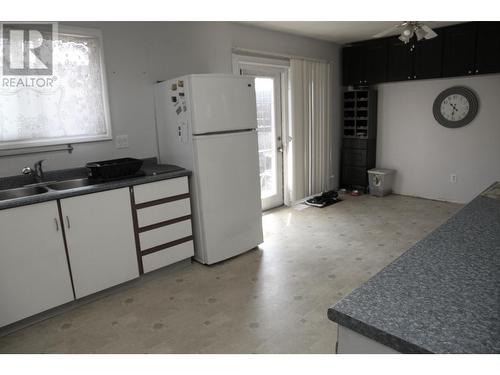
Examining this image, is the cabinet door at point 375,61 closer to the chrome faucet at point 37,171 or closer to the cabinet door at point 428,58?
the cabinet door at point 428,58

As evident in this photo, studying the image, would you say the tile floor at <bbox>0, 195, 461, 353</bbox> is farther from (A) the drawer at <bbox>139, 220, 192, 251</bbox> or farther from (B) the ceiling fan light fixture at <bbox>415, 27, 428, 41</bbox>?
(B) the ceiling fan light fixture at <bbox>415, 27, 428, 41</bbox>

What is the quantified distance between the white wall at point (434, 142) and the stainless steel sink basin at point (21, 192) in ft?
15.7

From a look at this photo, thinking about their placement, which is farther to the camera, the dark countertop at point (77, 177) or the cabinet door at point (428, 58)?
the cabinet door at point (428, 58)

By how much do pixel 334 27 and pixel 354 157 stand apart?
7.01 ft

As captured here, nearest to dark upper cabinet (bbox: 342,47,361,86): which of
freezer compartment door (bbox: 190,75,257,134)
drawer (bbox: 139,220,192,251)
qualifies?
freezer compartment door (bbox: 190,75,257,134)

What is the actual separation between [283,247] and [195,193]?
1122 millimetres

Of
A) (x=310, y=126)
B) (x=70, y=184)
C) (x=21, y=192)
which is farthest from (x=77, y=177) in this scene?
(x=310, y=126)

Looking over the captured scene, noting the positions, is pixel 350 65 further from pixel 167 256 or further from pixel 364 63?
pixel 167 256

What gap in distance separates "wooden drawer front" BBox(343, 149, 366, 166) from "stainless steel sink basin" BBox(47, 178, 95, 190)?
4154 mm

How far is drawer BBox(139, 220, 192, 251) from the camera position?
9.48 ft

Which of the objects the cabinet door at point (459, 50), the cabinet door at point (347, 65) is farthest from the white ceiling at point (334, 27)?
the cabinet door at point (347, 65)

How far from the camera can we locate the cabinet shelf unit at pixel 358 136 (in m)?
5.48
